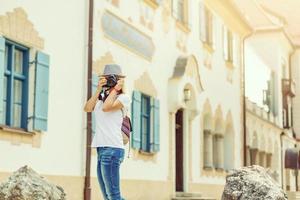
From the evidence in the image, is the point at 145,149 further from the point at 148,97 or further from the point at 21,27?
the point at 21,27

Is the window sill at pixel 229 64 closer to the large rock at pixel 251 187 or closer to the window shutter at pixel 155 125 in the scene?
the window shutter at pixel 155 125

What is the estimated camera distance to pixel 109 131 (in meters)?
7.54

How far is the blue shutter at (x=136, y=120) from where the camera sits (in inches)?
628

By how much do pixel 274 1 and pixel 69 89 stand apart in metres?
31.0

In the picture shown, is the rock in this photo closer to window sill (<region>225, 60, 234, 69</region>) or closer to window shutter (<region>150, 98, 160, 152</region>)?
window shutter (<region>150, 98, 160, 152</region>)

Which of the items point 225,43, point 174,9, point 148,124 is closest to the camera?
point 148,124

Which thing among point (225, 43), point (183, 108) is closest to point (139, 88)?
point (183, 108)

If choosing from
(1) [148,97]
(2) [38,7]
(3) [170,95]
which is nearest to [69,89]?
(2) [38,7]

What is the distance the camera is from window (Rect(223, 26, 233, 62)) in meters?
26.0

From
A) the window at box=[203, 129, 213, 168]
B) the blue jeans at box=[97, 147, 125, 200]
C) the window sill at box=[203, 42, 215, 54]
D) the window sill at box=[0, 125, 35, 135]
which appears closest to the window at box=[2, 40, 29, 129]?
the window sill at box=[0, 125, 35, 135]

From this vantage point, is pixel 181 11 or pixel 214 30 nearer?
pixel 181 11

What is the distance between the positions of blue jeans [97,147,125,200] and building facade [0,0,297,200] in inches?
147

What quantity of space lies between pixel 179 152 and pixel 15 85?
31.4ft

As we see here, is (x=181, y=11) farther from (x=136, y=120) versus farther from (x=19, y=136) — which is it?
(x=19, y=136)
